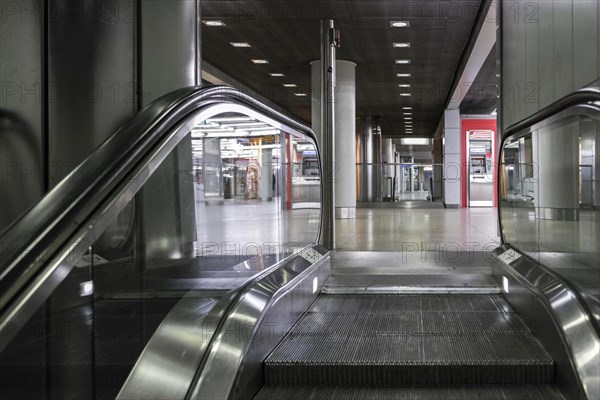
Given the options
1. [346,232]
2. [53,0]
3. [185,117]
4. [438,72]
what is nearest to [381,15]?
[346,232]

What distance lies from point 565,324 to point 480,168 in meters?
17.2

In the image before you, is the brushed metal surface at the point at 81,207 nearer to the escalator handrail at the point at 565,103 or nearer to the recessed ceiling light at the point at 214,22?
the escalator handrail at the point at 565,103

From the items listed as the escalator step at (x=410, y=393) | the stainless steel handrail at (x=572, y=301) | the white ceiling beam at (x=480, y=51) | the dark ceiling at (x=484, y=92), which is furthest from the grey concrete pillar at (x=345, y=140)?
the escalator step at (x=410, y=393)

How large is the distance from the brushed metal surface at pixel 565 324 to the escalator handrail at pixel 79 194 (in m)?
1.71

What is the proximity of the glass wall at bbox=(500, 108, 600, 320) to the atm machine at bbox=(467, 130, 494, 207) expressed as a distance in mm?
15207

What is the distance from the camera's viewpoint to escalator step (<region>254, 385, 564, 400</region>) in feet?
6.74

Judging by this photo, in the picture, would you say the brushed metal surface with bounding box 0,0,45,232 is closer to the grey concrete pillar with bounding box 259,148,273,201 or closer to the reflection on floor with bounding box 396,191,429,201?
the grey concrete pillar with bounding box 259,148,273,201

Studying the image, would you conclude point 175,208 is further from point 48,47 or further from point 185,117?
point 48,47

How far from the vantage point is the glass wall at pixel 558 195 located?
2.54m

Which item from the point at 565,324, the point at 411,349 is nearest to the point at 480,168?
the point at 411,349

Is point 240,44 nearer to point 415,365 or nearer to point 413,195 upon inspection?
point 415,365

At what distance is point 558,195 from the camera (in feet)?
10.9

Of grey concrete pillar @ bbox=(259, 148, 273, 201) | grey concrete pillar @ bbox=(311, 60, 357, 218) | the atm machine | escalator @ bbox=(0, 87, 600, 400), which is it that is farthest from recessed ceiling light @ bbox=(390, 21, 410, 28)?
the atm machine

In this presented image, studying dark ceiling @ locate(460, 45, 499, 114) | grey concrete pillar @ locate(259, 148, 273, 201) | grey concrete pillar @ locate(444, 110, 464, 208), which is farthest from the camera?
grey concrete pillar @ locate(444, 110, 464, 208)
